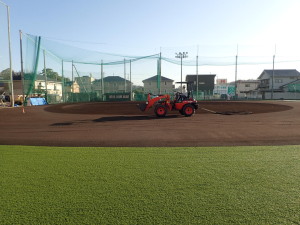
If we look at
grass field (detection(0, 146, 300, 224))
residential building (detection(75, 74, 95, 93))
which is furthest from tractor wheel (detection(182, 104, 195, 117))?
residential building (detection(75, 74, 95, 93))

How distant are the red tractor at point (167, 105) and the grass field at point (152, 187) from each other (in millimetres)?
7037

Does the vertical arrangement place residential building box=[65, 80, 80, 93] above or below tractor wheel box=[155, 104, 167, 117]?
above

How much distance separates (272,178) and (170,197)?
5.48 ft

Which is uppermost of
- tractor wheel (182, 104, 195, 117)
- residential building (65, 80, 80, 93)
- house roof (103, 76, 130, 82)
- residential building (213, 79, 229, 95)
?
residential building (213, 79, 229, 95)

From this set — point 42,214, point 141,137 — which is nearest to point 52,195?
point 42,214

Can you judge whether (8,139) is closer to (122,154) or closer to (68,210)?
(122,154)

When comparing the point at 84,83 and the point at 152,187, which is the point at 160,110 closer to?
the point at 152,187

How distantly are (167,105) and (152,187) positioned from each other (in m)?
9.07

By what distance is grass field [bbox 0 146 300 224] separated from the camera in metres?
2.26

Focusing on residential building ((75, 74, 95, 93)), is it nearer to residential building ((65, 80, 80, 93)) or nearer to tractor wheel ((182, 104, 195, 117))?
residential building ((65, 80, 80, 93))

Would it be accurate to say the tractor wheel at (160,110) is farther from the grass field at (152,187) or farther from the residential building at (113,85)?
the residential building at (113,85)

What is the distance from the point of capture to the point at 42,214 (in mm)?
2305

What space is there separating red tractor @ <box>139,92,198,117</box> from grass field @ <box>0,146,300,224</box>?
704 cm

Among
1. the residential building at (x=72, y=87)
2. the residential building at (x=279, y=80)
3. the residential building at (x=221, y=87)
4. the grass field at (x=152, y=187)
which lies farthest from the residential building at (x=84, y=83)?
the residential building at (x=221, y=87)
